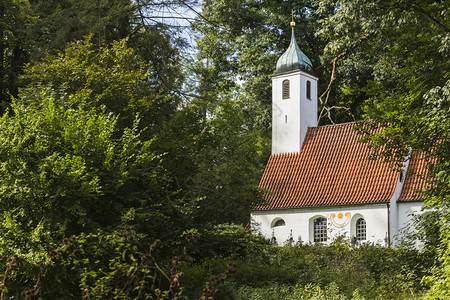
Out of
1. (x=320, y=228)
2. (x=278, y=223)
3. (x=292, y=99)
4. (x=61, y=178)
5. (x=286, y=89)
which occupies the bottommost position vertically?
(x=320, y=228)

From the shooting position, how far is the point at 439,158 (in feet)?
50.4

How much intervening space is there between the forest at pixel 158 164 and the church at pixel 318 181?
9189mm

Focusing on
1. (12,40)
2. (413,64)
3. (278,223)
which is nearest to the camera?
(413,64)

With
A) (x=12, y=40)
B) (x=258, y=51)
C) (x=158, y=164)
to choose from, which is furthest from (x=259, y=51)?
(x=158, y=164)

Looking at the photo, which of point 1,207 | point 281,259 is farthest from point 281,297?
point 1,207

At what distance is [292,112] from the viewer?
3516 centimetres

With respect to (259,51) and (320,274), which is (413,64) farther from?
(259,51)

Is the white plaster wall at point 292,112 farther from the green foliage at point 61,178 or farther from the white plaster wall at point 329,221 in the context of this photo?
the green foliage at point 61,178

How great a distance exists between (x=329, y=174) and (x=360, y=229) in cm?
302

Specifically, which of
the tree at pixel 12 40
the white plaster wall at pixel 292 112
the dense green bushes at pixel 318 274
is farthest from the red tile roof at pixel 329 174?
the tree at pixel 12 40

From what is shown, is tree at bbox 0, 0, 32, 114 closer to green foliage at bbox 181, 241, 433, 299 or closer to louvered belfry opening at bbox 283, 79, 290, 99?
green foliage at bbox 181, 241, 433, 299

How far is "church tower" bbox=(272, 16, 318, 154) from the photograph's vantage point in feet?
113

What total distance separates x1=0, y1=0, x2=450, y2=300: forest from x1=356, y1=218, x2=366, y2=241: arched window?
9.80m

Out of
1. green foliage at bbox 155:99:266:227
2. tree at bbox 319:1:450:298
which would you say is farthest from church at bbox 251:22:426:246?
tree at bbox 319:1:450:298
